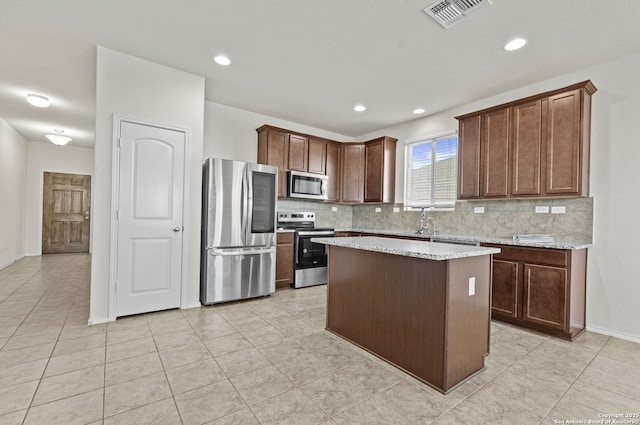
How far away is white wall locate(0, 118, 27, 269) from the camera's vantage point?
18.7 ft

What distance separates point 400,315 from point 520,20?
2580 millimetres

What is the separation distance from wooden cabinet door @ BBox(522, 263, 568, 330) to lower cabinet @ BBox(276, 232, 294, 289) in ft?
9.93

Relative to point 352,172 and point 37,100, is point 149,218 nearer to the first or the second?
point 37,100

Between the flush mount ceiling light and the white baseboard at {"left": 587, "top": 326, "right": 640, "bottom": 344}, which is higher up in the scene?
the flush mount ceiling light

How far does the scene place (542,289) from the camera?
3.00 meters

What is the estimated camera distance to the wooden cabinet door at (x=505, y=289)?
10.5 ft

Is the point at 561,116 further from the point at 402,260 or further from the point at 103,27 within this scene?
the point at 103,27

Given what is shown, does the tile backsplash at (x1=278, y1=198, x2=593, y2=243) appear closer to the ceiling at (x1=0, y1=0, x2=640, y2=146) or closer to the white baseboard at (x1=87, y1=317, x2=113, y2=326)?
the ceiling at (x1=0, y1=0, x2=640, y2=146)

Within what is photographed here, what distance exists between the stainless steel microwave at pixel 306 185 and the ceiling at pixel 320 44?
1.23 metres

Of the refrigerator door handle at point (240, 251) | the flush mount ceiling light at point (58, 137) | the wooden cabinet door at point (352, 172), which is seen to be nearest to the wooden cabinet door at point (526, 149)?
the wooden cabinet door at point (352, 172)

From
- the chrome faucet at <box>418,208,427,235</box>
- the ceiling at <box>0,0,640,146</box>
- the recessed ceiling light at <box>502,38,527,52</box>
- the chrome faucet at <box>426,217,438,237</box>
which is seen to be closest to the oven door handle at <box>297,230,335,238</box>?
the chrome faucet at <box>418,208,427,235</box>

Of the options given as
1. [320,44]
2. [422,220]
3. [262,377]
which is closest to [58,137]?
[320,44]

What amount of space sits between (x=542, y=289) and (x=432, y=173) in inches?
94.5

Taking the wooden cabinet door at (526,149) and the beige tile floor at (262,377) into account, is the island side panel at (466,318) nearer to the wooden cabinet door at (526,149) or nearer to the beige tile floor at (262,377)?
the beige tile floor at (262,377)
